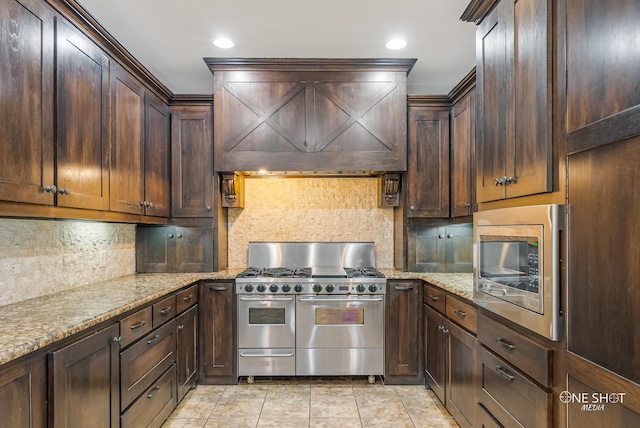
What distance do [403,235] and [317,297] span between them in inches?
40.6

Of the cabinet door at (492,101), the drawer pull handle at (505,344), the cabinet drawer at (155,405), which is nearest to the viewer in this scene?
the drawer pull handle at (505,344)

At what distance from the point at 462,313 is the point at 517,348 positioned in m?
0.77

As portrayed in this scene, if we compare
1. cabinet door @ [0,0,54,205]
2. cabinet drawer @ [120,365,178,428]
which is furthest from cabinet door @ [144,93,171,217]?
cabinet drawer @ [120,365,178,428]

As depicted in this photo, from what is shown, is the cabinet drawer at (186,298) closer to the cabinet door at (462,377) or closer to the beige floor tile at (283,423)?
the beige floor tile at (283,423)

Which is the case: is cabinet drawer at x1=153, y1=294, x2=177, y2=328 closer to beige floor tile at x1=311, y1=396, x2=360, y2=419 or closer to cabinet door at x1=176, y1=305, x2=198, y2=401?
cabinet door at x1=176, y1=305, x2=198, y2=401

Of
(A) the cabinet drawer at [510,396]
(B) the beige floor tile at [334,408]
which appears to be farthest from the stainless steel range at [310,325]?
(A) the cabinet drawer at [510,396]

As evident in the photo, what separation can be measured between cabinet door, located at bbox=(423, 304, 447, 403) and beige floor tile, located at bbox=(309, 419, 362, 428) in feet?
2.31

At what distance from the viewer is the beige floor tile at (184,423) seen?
8.43 feet

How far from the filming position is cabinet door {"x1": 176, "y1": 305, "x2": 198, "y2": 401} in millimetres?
2825

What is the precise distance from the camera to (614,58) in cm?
117

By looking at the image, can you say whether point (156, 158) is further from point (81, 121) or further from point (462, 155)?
point (462, 155)

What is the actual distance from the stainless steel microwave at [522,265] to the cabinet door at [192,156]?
7.92 feet

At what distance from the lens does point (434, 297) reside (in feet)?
9.75

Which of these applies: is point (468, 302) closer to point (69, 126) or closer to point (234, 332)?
point (234, 332)
